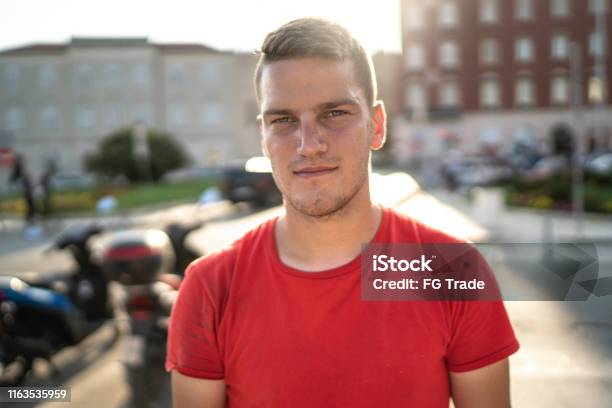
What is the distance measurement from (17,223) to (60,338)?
15.3 meters

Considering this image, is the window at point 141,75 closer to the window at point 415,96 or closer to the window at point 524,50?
the window at point 415,96

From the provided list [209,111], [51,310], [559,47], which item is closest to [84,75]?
[209,111]

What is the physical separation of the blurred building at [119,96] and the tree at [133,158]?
11579 millimetres

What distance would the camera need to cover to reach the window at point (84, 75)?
53.3m

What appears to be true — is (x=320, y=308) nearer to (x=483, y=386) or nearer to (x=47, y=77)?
(x=483, y=386)

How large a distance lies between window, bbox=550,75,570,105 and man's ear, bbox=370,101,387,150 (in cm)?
5170

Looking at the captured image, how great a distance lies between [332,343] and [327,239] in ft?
1.01

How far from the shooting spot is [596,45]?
46062 mm

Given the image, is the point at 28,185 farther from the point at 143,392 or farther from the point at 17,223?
the point at 143,392

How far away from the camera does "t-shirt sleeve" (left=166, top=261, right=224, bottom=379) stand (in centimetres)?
188

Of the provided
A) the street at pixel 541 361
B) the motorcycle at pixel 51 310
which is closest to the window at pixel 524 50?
the street at pixel 541 361

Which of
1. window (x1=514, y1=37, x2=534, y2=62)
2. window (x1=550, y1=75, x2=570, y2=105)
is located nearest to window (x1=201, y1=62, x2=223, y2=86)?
window (x1=514, y1=37, x2=534, y2=62)

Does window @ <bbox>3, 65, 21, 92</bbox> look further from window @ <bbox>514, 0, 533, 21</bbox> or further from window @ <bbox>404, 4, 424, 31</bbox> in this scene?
window @ <bbox>514, 0, 533, 21</bbox>

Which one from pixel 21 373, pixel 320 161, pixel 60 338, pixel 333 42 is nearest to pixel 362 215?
pixel 320 161
